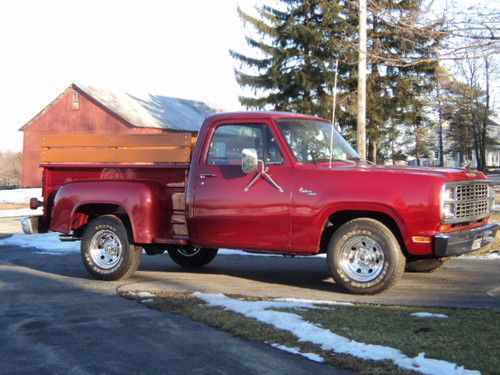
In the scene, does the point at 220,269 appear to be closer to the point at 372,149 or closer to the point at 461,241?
the point at 461,241

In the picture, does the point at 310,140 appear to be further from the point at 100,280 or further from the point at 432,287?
the point at 100,280

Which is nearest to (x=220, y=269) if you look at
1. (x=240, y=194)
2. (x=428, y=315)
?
(x=240, y=194)

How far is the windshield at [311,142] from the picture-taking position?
295 inches

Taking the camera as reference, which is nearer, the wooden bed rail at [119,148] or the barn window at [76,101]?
the wooden bed rail at [119,148]

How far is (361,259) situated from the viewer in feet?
23.2

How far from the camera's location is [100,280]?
855 cm

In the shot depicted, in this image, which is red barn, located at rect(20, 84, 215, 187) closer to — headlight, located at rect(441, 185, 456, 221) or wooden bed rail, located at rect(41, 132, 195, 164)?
wooden bed rail, located at rect(41, 132, 195, 164)

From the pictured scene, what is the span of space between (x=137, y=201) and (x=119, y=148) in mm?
843

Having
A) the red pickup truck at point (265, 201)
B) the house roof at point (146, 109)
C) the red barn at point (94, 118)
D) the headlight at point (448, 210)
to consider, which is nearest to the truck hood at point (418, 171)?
the red pickup truck at point (265, 201)

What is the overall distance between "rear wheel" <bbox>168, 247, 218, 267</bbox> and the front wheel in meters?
3.06

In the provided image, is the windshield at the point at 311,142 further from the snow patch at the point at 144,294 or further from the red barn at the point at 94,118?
the red barn at the point at 94,118

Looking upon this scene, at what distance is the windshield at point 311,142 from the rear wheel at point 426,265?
1655mm

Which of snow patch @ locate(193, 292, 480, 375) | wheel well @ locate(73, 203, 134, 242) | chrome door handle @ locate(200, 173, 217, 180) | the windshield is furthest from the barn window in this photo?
snow patch @ locate(193, 292, 480, 375)

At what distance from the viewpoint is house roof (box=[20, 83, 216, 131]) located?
1795 inches
